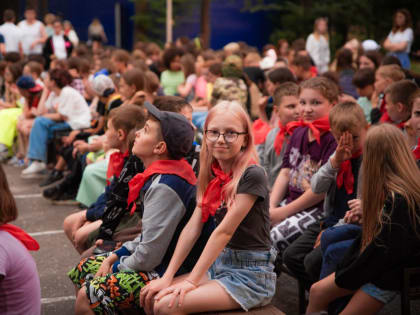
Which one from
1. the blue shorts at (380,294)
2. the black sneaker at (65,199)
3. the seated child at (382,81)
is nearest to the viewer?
the blue shorts at (380,294)

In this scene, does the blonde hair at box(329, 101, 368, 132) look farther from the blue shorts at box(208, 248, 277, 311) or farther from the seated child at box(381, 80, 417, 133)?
the blue shorts at box(208, 248, 277, 311)

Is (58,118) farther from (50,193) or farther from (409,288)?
(409,288)

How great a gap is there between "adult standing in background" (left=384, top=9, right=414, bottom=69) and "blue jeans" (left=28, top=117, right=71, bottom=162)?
6.23m

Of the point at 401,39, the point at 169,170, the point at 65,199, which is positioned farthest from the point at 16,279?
the point at 401,39

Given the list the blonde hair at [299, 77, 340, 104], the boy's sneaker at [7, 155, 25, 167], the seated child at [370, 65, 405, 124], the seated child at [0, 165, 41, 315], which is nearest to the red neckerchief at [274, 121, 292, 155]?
the blonde hair at [299, 77, 340, 104]

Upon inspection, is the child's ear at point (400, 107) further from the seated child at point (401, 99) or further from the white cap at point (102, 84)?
the white cap at point (102, 84)

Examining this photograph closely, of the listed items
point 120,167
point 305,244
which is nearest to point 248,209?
point 305,244

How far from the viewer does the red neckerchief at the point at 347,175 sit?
393cm

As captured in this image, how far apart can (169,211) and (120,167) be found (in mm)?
1414

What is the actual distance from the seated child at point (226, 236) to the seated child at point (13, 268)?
0.58 metres

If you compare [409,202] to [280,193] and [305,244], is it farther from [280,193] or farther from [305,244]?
[280,193]

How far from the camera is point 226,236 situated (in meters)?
3.05

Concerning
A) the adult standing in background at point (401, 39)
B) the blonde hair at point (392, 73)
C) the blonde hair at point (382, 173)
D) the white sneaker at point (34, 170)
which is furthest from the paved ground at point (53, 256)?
the adult standing in background at point (401, 39)

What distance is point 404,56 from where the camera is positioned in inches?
450
